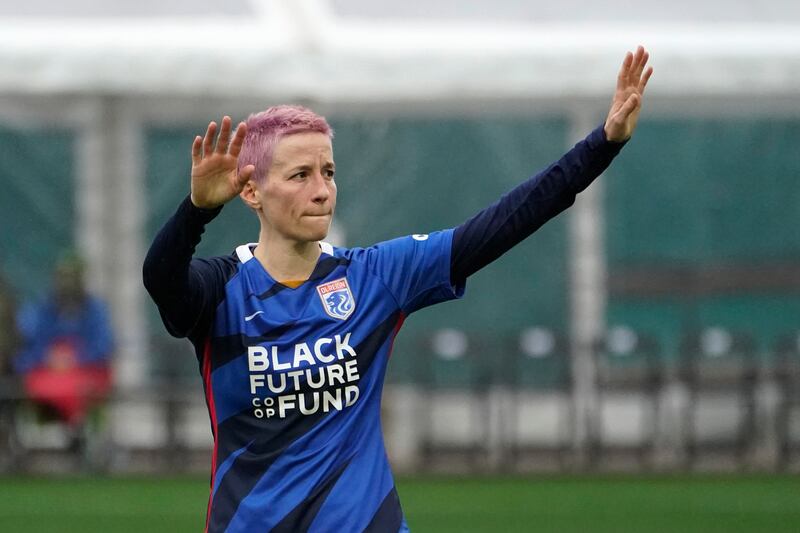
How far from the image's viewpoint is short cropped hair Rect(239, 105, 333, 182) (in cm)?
403

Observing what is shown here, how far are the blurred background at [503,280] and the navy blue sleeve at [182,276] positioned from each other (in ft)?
22.8

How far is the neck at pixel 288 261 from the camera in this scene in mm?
4094

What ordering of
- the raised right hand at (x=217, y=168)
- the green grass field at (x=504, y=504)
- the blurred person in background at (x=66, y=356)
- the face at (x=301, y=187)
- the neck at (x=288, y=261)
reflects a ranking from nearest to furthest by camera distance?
the raised right hand at (x=217, y=168), the face at (x=301, y=187), the neck at (x=288, y=261), the green grass field at (x=504, y=504), the blurred person in background at (x=66, y=356)

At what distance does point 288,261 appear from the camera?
13.4 ft

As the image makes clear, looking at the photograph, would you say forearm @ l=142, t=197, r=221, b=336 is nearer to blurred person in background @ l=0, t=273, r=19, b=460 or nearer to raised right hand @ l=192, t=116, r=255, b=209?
raised right hand @ l=192, t=116, r=255, b=209

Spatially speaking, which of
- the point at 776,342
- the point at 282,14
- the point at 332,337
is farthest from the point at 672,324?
the point at 332,337

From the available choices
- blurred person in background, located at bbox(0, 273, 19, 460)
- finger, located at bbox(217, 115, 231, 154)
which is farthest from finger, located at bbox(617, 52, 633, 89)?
blurred person in background, located at bbox(0, 273, 19, 460)

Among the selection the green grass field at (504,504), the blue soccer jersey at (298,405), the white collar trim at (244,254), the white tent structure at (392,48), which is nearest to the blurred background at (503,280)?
Result: the green grass field at (504,504)

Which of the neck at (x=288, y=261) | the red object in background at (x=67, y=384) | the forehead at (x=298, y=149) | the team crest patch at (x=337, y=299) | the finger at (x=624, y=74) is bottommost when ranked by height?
the red object in background at (x=67, y=384)

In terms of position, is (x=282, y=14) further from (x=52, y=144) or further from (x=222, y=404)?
(x=222, y=404)

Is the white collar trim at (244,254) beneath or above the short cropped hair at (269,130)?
beneath

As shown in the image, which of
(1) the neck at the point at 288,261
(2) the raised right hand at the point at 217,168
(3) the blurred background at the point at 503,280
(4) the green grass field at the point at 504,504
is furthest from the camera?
(3) the blurred background at the point at 503,280

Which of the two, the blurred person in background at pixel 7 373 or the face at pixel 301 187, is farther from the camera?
the blurred person in background at pixel 7 373

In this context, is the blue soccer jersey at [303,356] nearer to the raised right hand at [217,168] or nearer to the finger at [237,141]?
the raised right hand at [217,168]
